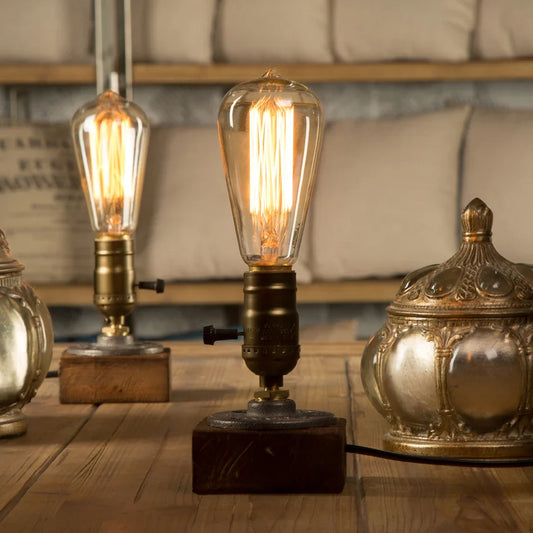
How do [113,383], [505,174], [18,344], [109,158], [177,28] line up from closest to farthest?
1. [18,344]
2. [113,383]
3. [109,158]
4. [505,174]
5. [177,28]

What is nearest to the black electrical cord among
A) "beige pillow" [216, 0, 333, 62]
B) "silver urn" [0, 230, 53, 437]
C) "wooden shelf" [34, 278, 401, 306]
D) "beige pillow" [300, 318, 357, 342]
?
"silver urn" [0, 230, 53, 437]

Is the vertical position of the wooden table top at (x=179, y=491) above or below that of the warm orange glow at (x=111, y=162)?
below

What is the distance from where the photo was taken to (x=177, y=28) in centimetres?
295

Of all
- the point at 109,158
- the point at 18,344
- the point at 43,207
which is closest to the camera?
the point at 18,344

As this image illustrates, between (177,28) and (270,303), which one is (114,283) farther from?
(177,28)

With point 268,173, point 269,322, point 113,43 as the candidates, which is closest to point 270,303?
point 269,322

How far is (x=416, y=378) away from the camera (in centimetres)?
91

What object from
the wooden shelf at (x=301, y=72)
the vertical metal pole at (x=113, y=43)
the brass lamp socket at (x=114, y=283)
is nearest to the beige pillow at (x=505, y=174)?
the wooden shelf at (x=301, y=72)

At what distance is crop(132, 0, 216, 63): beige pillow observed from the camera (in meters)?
2.94

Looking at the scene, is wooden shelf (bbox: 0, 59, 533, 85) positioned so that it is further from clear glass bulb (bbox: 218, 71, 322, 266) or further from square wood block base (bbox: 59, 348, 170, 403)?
clear glass bulb (bbox: 218, 71, 322, 266)

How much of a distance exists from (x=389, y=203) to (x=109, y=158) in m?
1.37

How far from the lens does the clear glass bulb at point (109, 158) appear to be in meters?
1.49

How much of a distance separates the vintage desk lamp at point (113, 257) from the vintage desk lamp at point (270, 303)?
0.42 metres

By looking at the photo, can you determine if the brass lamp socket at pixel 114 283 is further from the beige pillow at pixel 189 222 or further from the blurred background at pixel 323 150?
the beige pillow at pixel 189 222
